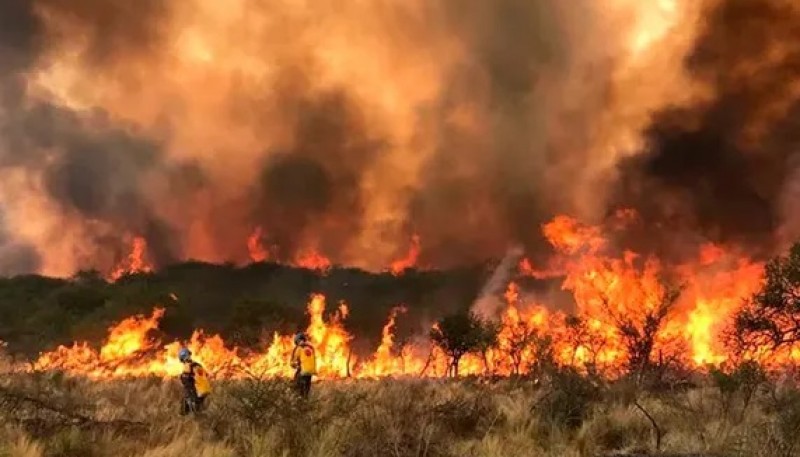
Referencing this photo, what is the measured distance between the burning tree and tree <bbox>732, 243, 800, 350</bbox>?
20.5 meters

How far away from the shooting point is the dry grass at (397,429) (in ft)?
32.2

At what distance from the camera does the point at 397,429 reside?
35.8 feet

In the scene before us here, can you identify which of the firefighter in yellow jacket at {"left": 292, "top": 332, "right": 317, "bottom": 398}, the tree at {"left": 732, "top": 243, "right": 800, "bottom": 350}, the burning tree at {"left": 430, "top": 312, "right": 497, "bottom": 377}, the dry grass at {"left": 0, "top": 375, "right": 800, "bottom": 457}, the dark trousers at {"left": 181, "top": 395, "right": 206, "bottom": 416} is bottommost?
the dry grass at {"left": 0, "top": 375, "right": 800, "bottom": 457}

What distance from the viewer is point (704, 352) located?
42.1 meters

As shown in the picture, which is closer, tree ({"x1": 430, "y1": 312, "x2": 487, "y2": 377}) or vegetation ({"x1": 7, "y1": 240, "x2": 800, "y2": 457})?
vegetation ({"x1": 7, "y1": 240, "x2": 800, "y2": 457})

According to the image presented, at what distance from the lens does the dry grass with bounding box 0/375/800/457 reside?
9.82m

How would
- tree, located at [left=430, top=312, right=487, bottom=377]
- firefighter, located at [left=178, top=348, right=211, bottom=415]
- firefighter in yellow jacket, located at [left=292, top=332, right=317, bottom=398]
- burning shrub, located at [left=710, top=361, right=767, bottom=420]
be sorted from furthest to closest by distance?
tree, located at [left=430, top=312, right=487, bottom=377] < firefighter in yellow jacket, located at [left=292, top=332, right=317, bottom=398] < firefighter, located at [left=178, top=348, right=211, bottom=415] < burning shrub, located at [left=710, top=361, right=767, bottom=420]

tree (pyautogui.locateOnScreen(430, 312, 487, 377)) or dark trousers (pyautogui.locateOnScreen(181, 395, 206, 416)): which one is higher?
tree (pyautogui.locateOnScreen(430, 312, 487, 377))

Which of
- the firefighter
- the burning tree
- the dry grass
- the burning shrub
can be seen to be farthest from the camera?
the burning tree

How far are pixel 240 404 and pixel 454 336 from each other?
37226 millimetres

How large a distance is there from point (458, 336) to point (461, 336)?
0.68 ft

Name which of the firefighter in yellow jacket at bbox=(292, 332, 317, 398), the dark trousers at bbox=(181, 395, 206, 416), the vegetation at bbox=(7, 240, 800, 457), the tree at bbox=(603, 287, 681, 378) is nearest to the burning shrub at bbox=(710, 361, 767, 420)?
the vegetation at bbox=(7, 240, 800, 457)

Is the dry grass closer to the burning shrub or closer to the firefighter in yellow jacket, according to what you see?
the burning shrub

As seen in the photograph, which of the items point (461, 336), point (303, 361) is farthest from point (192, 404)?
point (461, 336)
